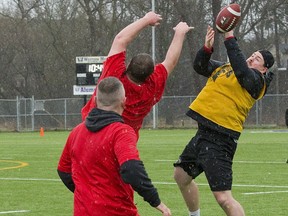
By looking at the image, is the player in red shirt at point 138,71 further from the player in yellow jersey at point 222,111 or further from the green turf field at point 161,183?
the green turf field at point 161,183

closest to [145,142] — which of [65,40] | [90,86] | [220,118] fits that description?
[90,86]

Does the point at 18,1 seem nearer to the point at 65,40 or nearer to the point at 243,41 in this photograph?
the point at 65,40

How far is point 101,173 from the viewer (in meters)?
5.61

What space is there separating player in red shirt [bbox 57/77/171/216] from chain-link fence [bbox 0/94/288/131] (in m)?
37.2

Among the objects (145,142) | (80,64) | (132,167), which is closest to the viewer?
(132,167)

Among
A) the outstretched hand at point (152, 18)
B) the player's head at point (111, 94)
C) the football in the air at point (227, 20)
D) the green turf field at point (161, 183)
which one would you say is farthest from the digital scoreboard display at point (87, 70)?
the player's head at point (111, 94)

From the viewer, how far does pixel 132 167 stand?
5.39 meters

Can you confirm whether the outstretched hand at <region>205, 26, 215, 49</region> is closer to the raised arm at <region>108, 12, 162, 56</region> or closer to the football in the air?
the football in the air

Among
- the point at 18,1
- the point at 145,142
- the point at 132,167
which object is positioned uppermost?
the point at 18,1

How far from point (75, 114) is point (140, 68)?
3876cm

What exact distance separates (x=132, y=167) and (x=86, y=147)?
416mm

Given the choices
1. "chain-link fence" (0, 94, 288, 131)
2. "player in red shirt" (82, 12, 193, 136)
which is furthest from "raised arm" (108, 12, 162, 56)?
"chain-link fence" (0, 94, 288, 131)

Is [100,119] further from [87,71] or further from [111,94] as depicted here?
[87,71]

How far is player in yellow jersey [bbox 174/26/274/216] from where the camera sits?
8391 mm
